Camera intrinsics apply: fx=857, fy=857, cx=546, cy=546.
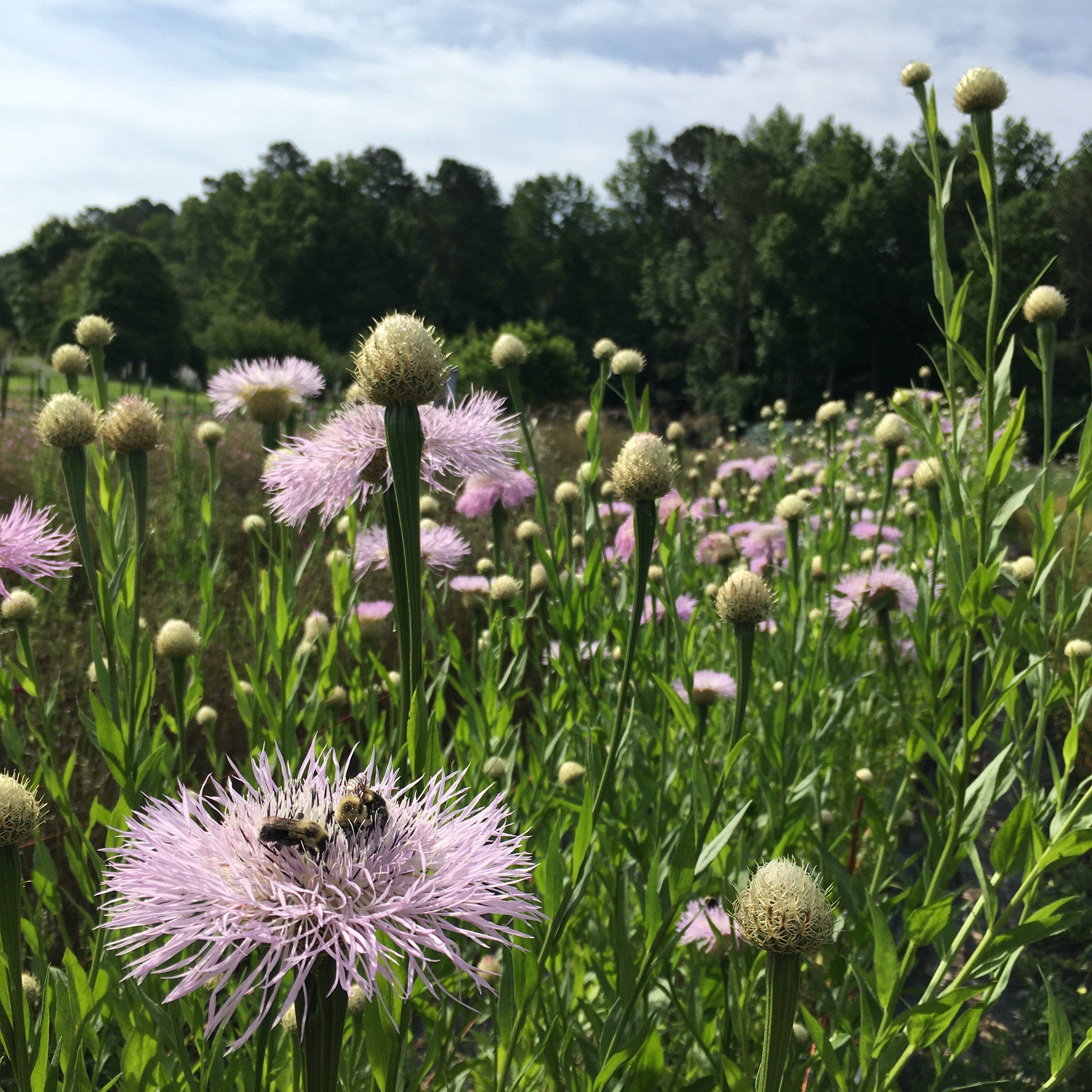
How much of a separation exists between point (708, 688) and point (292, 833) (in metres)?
1.34

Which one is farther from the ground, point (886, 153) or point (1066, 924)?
point (886, 153)

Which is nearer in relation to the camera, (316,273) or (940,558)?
(940,558)

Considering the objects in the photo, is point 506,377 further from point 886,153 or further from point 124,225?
point 124,225

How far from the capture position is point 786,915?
0.87m

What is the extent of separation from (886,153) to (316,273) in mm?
25547

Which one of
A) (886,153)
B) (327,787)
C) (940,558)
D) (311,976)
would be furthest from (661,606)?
(886,153)

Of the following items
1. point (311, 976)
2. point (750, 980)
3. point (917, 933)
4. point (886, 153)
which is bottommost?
point (750, 980)

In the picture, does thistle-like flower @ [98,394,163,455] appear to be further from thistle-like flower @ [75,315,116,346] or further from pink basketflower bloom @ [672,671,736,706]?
pink basketflower bloom @ [672,671,736,706]

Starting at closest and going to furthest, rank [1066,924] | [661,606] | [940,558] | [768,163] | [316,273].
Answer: [1066,924] < [940,558] < [661,606] < [768,163] < [316,273]

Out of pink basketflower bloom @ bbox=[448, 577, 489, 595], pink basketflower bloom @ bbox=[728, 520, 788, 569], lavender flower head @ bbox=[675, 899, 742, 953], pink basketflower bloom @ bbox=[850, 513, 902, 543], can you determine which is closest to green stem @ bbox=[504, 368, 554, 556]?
lavender flower head @ bbox=[675, 899, 742, 953]

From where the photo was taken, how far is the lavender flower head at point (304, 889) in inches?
28.0

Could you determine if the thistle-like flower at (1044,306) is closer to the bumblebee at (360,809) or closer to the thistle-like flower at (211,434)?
the bumblebee at (360,809)

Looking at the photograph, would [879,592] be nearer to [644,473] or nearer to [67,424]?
[644,473]

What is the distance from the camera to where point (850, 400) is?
3241 centimetres
